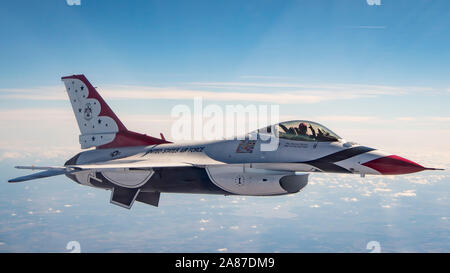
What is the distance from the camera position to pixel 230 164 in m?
14.7

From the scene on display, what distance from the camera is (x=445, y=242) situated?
395 feet

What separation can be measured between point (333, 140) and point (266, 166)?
2549mm

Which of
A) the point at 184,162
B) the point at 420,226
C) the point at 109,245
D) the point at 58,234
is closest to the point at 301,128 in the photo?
the point at 184,162

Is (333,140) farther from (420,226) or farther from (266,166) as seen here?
(420,226)

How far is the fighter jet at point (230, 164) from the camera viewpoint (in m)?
13.2

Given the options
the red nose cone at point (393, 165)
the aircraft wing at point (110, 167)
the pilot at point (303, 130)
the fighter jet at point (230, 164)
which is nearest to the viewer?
the red nose cone at point (393, 165)

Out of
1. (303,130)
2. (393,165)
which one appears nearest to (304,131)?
(303,130)

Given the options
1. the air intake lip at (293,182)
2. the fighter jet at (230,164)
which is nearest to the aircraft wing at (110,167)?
the fighter jet at (230,164)

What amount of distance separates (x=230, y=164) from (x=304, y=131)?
2.98 m

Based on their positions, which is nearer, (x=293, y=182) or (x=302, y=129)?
(x=293, y=182)

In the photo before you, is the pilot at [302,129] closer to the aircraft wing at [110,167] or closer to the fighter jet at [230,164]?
the fighter jet at [230,164]

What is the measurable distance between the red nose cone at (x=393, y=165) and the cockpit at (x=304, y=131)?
5.51ft

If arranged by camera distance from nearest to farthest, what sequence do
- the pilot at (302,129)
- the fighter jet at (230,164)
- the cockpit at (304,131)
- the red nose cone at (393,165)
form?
the red nose cone at (393,165) → the fighter jet at (230,164) → the cockpit at (304,131) → the pilot at (302,129)

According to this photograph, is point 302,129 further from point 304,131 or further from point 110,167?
point 110,167
